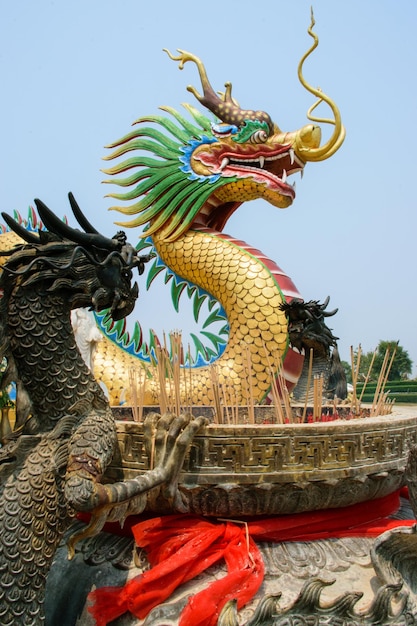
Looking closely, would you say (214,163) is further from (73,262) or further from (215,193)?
(73,262)

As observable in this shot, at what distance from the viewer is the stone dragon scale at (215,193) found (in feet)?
17.5

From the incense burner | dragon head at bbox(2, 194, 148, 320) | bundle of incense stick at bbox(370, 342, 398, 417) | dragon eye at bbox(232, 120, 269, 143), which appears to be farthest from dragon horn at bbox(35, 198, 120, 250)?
dragon eye at bbox(232, 120, 269, 143)

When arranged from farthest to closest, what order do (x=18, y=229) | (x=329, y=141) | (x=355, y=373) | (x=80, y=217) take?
1. (x=329, y=141)
2. (x=355, y=373)
3. (x=80, y=217)
4. (x=18, y=229)

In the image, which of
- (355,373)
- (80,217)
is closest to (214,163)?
(355,373)

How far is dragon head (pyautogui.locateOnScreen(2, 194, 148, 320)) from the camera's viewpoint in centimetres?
171

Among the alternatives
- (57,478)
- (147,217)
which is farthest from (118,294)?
(147,217)

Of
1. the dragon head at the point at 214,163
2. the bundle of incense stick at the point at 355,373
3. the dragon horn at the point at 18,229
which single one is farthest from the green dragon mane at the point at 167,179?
the dragon horn at the point at 18,229

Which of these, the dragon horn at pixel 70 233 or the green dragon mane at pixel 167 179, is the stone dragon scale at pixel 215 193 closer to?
the green dragon mane at pixel 167 179

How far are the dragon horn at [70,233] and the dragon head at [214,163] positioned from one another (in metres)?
3.92

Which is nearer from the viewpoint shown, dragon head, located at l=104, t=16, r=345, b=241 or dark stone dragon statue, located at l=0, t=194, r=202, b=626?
dark stone dragon statue, located at l=0, t=194, r=202, b=626

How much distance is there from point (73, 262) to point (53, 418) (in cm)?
48

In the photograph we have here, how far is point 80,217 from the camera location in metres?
1.79

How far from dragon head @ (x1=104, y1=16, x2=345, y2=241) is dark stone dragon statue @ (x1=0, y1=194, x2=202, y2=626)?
396cm

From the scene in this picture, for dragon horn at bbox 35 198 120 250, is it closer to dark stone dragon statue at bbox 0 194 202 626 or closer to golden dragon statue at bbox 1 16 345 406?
dark stone dragon statue at bbox 0 194 202 626
